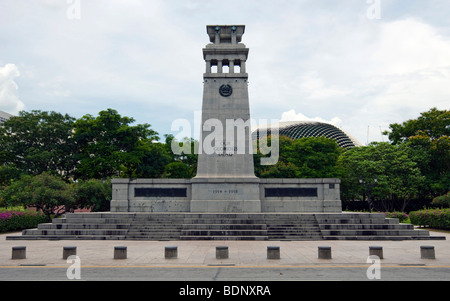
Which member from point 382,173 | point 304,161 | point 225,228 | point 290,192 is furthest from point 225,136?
point 382,173

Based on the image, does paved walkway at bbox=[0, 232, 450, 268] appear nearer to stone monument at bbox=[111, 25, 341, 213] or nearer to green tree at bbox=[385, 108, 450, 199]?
stone monument at bbox=[111, 25, 341, 213]

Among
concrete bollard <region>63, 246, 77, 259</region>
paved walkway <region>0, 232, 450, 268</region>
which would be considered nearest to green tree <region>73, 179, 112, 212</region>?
paved walkway <region>0, 232, 450, 268</region>

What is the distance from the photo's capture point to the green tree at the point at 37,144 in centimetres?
4206

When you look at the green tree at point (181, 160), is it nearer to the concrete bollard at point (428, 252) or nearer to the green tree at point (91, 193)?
the green tree at point (91, 193)

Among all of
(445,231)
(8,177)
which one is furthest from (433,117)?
(8,177)

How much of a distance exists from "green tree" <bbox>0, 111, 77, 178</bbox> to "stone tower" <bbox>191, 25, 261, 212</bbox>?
898 inches

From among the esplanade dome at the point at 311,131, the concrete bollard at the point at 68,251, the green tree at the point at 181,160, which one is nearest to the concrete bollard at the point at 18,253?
the concrete bollard at the point at 68,251

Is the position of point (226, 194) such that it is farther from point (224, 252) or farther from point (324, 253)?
point (324, 253)

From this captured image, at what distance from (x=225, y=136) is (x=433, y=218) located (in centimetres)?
1732

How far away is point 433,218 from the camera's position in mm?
28172

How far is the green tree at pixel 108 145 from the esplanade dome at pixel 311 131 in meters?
47.9

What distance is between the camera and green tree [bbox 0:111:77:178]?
42062 mm

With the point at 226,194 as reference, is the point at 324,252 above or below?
below
